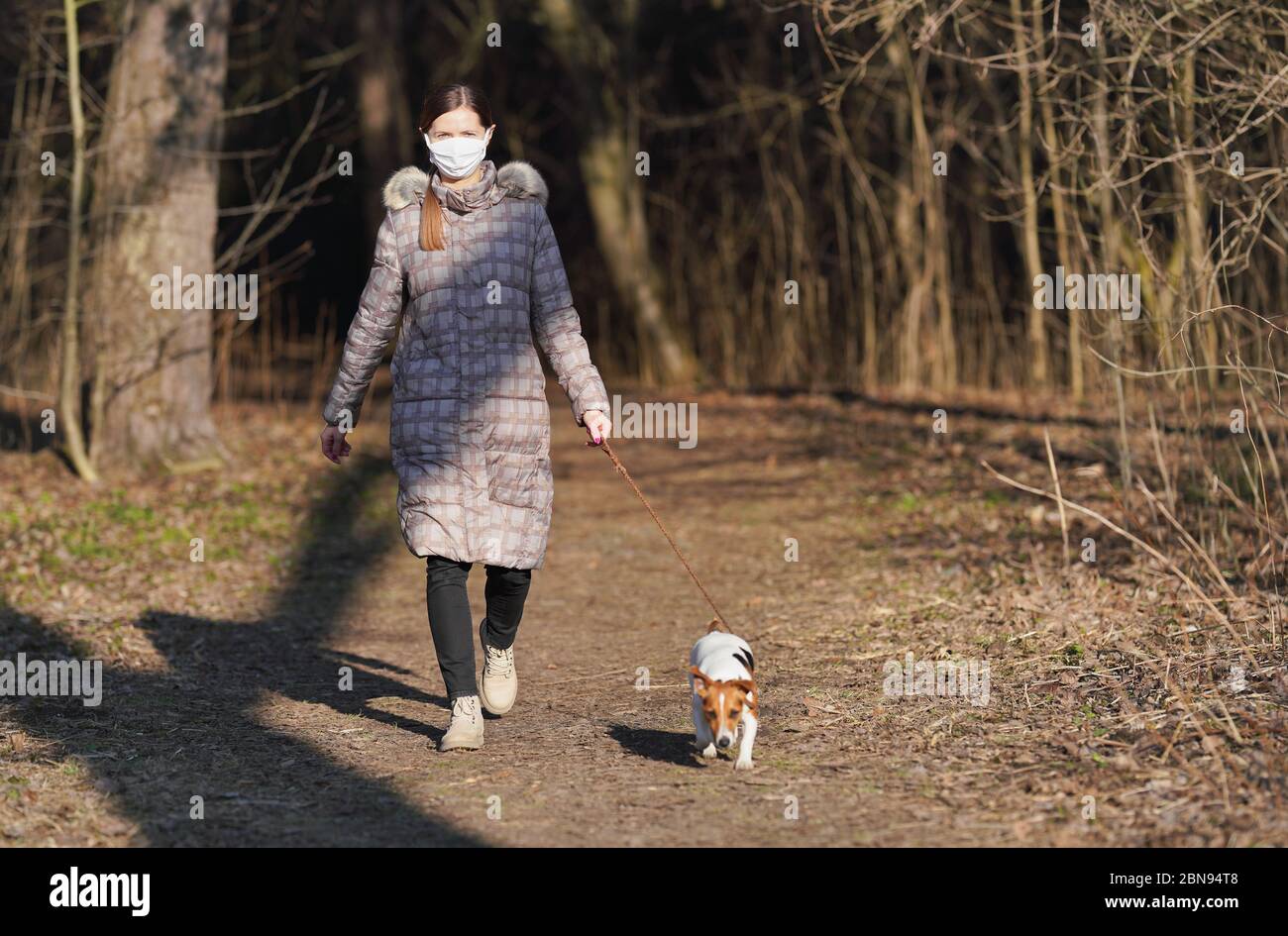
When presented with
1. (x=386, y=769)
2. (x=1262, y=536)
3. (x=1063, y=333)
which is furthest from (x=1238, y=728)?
(x=1063, y=333)

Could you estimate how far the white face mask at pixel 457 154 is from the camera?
4441 mm

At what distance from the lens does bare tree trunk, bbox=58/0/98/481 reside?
8.27 meters

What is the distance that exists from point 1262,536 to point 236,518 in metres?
5.19

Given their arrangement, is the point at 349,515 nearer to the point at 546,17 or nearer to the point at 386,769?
the point at 386,769

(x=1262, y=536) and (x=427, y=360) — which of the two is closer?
(x=427, y=360)

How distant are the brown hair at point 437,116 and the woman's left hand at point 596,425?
635 mm

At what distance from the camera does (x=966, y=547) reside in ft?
24.8

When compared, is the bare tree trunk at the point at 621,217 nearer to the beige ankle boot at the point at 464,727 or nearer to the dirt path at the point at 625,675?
the dirt path at the point at 625,675

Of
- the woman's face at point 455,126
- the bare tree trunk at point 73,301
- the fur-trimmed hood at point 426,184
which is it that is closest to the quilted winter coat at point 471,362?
the fur-trimmed hood at point 426,184

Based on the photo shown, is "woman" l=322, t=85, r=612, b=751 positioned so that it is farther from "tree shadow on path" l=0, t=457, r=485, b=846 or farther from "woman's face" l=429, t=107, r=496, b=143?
"tree shadow on path" l=0, t=457, r=485, b=846

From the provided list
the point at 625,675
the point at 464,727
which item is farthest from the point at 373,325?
the point at 625,675

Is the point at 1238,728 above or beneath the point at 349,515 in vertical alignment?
beneath

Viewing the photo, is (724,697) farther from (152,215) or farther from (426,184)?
(152,215)
